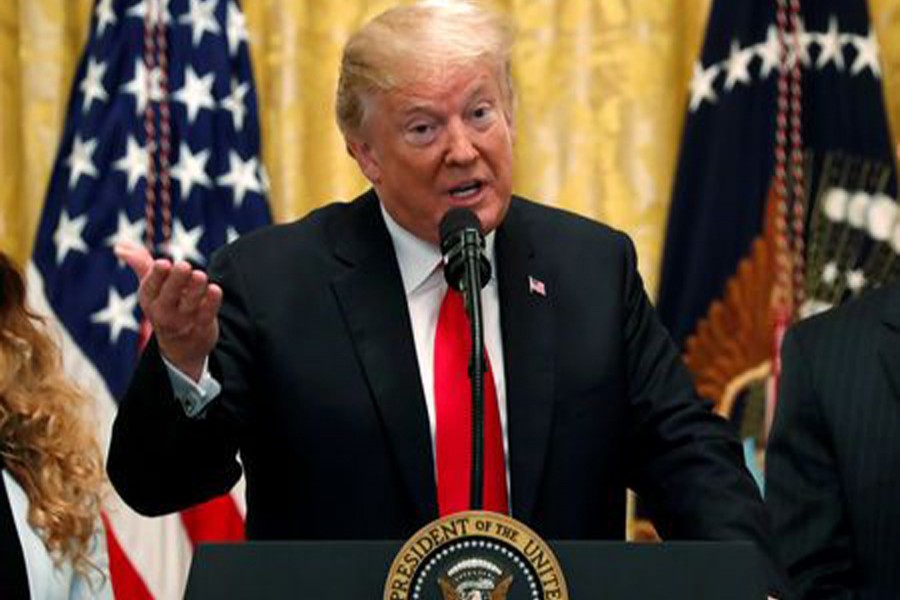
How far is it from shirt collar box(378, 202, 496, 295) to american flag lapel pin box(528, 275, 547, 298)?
0.06 metres

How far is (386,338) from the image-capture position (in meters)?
2.99

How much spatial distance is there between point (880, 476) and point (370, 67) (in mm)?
1204

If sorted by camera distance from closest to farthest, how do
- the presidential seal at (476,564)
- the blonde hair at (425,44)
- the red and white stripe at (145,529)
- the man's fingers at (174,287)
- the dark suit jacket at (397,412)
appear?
1. the presidential seal at (476,564)
2. the man's fingers at (174,287)
3. the dark suit jacket at (397,412)
4. the blonde hair at (425,44)
5. the red and white stripe at (145,529)

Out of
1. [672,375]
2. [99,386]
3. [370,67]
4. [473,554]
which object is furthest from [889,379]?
[99,386]

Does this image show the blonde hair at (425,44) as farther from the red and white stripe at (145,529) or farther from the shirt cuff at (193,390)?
the red and white stripe at (145,529)

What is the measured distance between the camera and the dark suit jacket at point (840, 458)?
134 inches

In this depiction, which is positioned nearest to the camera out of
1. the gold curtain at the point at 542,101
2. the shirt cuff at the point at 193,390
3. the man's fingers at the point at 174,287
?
the man's fingers at the point at 174,287

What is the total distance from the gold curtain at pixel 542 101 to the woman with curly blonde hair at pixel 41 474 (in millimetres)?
1375

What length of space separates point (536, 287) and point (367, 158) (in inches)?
14.1

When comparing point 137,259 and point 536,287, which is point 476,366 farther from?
point 536,287

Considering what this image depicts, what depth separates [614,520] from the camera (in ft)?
10.0

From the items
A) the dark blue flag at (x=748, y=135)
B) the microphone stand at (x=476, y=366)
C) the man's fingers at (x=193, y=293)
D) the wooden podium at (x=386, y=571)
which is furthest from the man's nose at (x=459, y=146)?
the dark blue flag at (x=748, y=135)

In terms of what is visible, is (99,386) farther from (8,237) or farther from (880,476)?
(880,476)

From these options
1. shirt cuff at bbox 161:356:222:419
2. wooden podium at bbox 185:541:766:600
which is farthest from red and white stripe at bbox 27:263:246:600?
wooden podium at bbox 185:541:766:600
